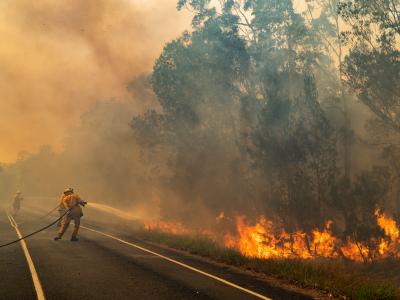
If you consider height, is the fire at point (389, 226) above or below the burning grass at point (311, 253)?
above

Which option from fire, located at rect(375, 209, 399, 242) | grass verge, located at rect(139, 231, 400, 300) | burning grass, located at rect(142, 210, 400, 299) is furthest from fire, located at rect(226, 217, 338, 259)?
grass verge, located at rect(139, 231, 400, 300)

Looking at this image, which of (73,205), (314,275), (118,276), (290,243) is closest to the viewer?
(118,276)

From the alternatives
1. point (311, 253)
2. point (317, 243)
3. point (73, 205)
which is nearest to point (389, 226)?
point (317, 243)

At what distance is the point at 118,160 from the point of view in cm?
6138

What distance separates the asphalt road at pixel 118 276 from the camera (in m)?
7.73

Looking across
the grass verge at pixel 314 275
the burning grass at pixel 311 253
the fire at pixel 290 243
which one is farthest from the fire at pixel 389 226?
the grass verge at pixel 314 275

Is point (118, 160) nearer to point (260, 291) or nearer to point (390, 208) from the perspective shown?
point (390, 208)

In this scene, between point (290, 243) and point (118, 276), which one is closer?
point (118, 276)

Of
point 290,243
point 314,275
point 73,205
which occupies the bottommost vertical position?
point 314,275

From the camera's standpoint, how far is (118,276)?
9242 mm

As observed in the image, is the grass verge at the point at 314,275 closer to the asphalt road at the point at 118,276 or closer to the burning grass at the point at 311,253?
the burning grass at the point at 311,253

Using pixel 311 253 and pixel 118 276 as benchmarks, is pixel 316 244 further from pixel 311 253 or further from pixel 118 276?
pixel 118 276

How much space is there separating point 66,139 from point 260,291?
74.0 m

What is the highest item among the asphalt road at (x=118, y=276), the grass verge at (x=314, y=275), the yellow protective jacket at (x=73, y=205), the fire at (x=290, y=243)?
the fire at (x=290, y=243)
